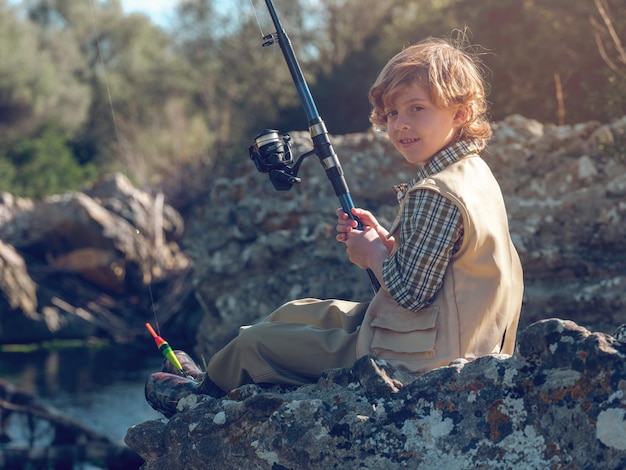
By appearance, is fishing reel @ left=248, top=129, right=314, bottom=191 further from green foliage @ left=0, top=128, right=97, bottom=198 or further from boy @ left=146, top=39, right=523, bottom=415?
green foliage @ left=0, top=128, right=97, bottom=198

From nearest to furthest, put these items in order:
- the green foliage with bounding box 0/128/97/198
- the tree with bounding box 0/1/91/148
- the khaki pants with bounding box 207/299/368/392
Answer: the khaki pants with bounding box 207/299/368/392 → the green foliage with bounding box 0/128/97/198 → the tree with bounding box 0/1/91/148

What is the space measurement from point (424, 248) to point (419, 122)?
439 mm

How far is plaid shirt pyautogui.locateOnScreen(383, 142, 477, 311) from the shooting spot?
9.02ft

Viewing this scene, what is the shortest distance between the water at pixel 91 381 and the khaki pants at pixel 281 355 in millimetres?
4545

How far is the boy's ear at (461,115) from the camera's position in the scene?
3.01 metres

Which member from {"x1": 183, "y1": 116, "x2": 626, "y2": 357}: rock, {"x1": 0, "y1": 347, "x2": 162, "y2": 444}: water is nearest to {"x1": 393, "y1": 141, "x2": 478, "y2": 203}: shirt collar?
{"x1": 183, "y1": 116, "x2": 626, "y2": 357}: rock

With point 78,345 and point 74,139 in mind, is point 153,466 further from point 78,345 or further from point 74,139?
point 74,139

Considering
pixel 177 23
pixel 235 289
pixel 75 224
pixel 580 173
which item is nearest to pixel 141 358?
pixel 75 224

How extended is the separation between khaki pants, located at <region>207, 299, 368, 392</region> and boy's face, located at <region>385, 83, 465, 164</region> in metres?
0.58

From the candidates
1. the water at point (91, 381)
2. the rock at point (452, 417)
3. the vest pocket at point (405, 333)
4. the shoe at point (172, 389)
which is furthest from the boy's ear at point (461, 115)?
the water at point (91, 381)

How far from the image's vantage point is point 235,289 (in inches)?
242

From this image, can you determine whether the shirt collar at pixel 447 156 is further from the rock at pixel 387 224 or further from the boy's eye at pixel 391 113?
the rock at pixel 387 224

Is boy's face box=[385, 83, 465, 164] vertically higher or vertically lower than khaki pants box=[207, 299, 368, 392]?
higher

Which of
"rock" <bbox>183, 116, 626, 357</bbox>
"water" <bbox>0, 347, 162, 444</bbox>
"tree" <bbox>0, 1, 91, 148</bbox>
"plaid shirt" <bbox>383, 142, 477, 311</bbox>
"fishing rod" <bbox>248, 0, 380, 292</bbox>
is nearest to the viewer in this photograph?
"plaid shirt" <bbox>383, 142, 477, 311</bbox>
